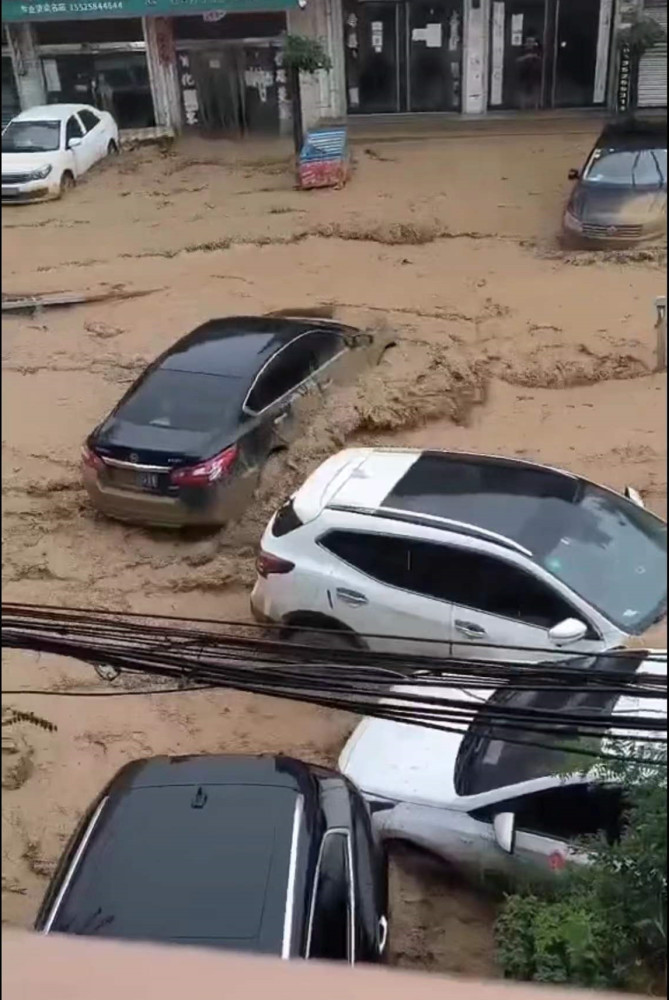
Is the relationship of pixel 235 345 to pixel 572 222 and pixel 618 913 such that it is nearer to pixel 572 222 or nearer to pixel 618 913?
pixel 572 222

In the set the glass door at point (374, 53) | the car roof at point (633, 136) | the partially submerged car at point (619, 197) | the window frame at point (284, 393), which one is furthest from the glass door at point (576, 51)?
the window frame at point (284, 393)

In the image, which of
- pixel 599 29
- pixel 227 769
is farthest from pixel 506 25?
pixel 227 769

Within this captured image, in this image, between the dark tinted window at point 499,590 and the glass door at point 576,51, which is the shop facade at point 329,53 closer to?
the glass door at point 576,51

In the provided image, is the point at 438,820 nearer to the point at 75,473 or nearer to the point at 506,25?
the point at 75,473

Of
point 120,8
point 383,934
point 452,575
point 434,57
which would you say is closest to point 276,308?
point 120,8

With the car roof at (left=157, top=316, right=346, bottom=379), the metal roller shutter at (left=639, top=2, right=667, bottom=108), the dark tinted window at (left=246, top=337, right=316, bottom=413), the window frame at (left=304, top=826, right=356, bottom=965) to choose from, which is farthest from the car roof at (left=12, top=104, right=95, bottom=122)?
the window frame at (left=304, top=826, right=356, bottom=965)

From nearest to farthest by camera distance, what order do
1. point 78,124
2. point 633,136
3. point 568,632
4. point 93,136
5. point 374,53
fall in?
point 568,632, point 374,53, point 633,136, point 93,136, point 78,124
